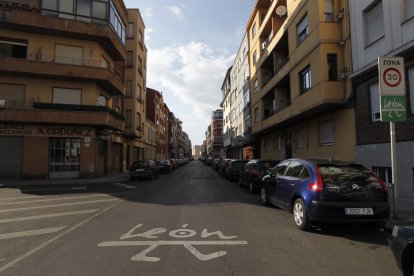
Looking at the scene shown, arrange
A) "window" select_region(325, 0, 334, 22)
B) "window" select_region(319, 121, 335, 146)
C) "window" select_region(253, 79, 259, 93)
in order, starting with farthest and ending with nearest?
"window" select_region(253, 79, 259, 93), "window" select_region(319, 121, 335, 146), "window" select_region(325, 0, 334, 22)

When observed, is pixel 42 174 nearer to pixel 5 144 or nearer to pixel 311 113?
pixel 5 144

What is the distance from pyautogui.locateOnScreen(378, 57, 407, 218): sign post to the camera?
333 inches

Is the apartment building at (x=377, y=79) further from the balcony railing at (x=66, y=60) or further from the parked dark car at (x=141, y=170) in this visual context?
the balcony railing at (x=66, y=60)

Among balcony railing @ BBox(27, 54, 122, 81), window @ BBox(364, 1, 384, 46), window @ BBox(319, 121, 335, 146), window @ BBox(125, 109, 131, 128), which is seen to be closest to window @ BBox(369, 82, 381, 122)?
window @ BBox(364, 1, 384, 46)

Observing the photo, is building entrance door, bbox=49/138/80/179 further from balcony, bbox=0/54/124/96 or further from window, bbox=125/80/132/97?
window, bbox=125/80/132/97

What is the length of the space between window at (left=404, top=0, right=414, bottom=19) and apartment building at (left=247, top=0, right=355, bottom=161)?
3.88 metres

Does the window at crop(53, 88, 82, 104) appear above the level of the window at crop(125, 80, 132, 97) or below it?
below

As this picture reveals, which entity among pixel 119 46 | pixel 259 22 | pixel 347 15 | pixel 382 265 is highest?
pixel 259 22

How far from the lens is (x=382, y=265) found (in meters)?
5.15

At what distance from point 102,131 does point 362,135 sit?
19.2 meters

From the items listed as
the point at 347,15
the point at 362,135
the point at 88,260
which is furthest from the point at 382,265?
the point at 347,15

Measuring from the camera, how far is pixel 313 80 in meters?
17.4

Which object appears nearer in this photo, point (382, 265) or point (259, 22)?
point (382, 265)

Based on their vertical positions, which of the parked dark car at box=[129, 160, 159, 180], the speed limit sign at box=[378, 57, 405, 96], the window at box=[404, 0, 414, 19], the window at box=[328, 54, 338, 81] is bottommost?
the parked dark car at box=[129, 160, 159, 180]
